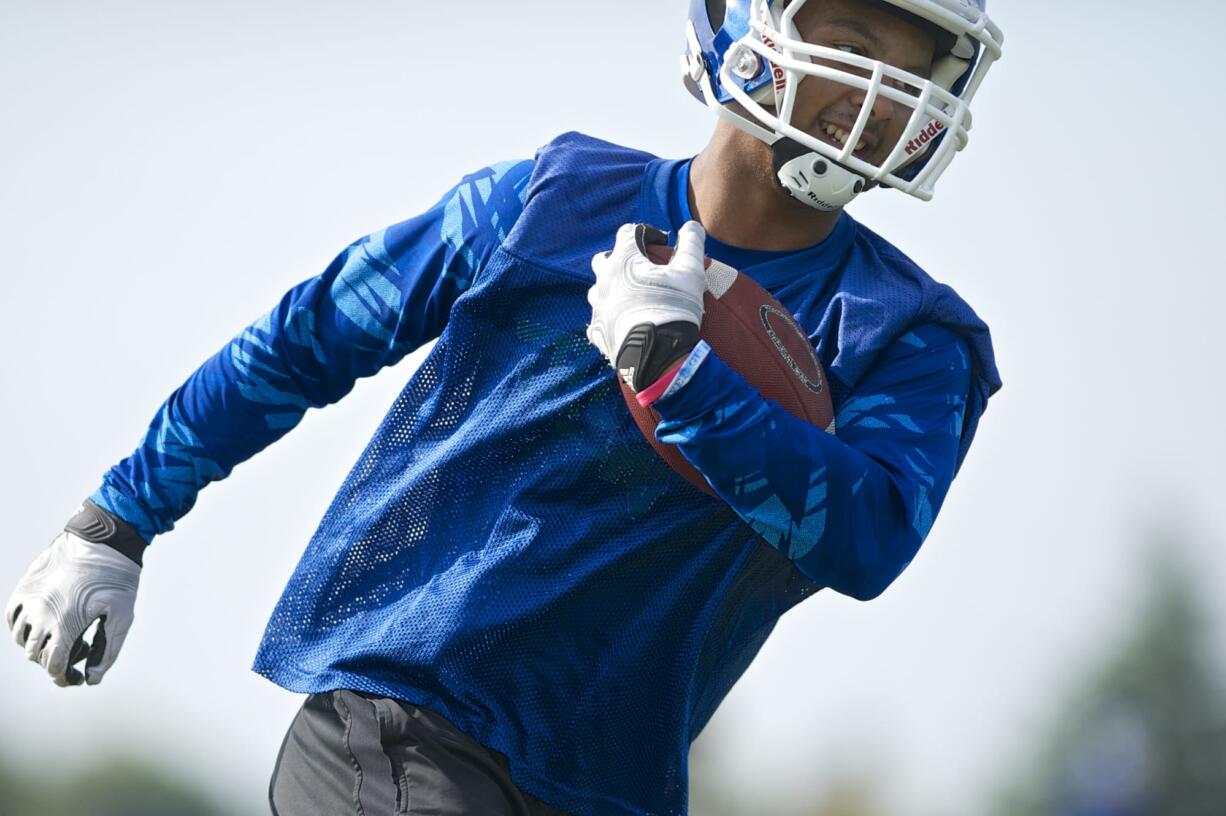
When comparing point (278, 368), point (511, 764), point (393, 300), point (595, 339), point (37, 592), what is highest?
point (595, 339)

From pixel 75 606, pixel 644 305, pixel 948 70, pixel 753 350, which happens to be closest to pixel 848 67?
pixel 948 70

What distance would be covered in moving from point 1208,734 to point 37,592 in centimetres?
2868

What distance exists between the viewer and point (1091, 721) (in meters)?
32.5

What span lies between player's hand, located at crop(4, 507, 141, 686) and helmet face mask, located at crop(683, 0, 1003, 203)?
5.99ft

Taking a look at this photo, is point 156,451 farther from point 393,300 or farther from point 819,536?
point 819,536

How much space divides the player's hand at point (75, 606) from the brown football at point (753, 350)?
1421 millimetres

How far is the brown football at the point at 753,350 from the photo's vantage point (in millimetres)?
4211

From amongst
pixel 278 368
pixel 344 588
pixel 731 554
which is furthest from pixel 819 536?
pixel 278 368

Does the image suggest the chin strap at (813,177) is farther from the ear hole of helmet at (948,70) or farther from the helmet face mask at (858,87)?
the ear hole of helmet at (948,70)

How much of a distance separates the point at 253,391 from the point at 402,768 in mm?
1034

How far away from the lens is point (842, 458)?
4.09m

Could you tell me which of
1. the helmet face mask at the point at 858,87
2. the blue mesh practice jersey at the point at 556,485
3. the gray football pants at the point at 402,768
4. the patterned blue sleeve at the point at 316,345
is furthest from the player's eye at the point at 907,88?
the gray football pants at the point at 402,768

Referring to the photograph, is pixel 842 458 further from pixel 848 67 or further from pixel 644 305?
pixel 848 67

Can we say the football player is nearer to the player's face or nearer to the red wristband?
the player's face
